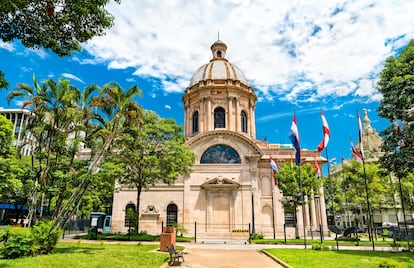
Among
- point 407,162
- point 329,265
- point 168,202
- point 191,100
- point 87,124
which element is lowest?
point 329,265

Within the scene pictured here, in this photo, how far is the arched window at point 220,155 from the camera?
3703 centimetres

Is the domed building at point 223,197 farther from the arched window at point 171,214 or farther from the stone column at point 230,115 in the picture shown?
the stone column at point 230,115

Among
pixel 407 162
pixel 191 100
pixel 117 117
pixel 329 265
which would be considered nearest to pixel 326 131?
pixel 407 162

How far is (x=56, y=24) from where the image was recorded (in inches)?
390

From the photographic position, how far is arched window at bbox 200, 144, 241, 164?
122 ft

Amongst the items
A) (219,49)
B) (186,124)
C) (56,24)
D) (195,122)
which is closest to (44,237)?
(56,24)

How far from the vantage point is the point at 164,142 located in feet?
95.0

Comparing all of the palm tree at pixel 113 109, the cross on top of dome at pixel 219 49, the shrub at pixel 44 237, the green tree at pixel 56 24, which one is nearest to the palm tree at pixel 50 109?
the palm tree at pixel 113 109

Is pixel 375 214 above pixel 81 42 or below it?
below

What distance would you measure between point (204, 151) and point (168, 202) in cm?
783

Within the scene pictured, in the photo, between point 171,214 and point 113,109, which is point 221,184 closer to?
point 171,214

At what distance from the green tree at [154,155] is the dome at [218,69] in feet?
56.8

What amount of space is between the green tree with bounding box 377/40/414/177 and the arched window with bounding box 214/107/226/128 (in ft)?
81.5

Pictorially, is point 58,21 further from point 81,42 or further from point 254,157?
point 254,157
